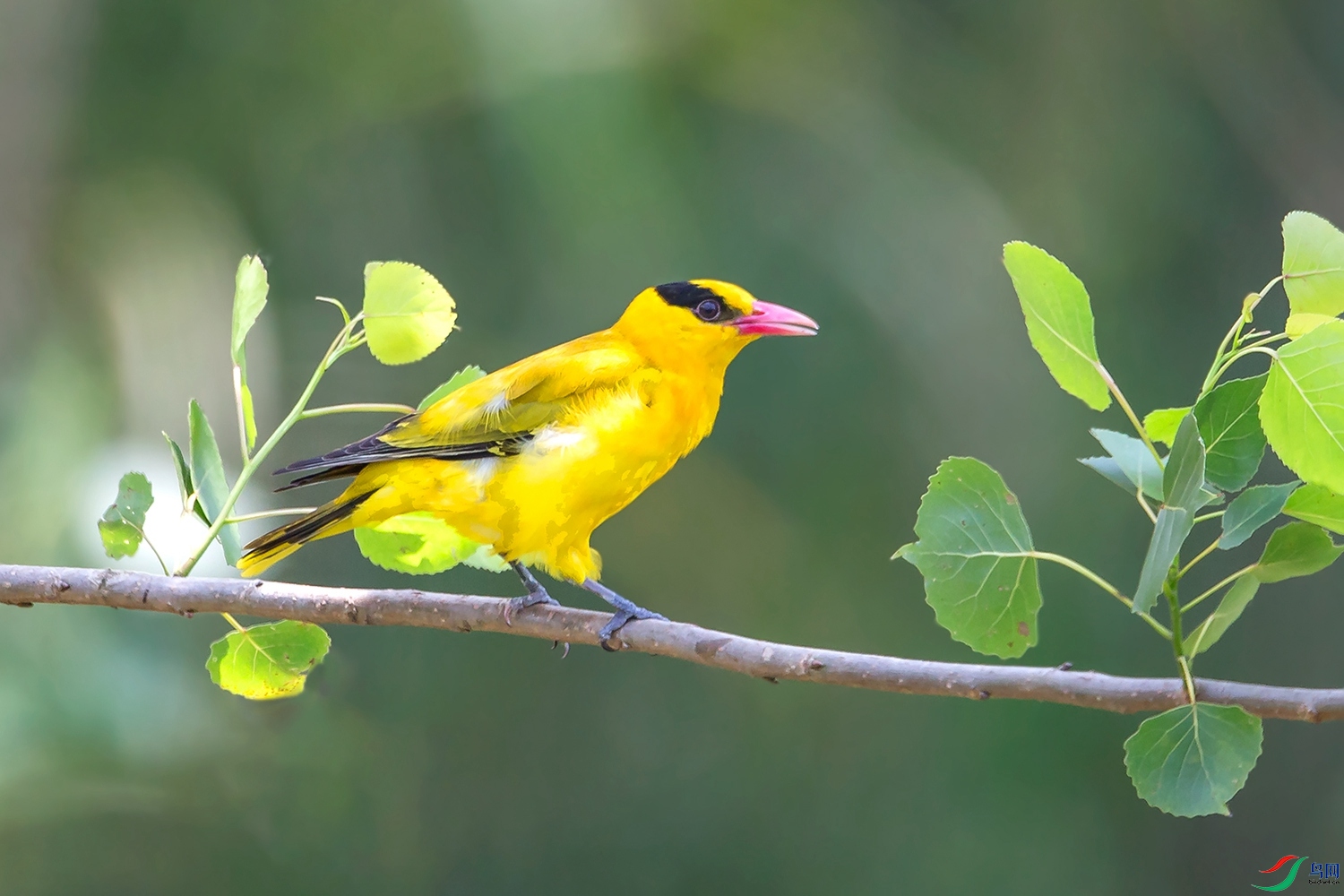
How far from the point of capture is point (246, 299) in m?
1.49

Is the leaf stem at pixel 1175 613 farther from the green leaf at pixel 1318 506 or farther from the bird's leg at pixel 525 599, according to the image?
the bird's leg at pixel 525 599

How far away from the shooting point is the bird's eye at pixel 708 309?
215 centimetres

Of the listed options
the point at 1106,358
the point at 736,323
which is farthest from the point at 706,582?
the point at 736,323

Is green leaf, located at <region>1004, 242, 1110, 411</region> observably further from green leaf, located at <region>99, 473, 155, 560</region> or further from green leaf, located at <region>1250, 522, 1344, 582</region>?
green leaf, located at <region>99, 473, 155, 560</region>

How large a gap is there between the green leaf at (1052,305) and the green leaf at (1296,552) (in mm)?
180

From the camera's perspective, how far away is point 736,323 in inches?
83.3

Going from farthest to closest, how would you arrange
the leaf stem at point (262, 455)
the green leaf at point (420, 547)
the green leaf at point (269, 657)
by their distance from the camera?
the green leaf at point (420, 547) → the green leaf at point (269, 657) → the leaf stem at point (262, 455)

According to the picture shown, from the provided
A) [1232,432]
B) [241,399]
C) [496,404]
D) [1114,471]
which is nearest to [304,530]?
[496,404]

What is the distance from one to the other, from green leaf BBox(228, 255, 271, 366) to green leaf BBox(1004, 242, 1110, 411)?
2.64 ft

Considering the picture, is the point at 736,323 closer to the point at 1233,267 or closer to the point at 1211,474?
the point at 1211,474

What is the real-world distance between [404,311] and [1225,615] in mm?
906

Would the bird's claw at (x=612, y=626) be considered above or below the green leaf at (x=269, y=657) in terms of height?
below

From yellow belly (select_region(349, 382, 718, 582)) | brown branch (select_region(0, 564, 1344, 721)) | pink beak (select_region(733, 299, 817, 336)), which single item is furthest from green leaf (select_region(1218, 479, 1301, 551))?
yellow belly (select_region(349, 382, 718, 582))

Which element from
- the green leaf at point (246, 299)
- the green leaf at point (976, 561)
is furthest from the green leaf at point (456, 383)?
the green leaf at point (976, 561)
